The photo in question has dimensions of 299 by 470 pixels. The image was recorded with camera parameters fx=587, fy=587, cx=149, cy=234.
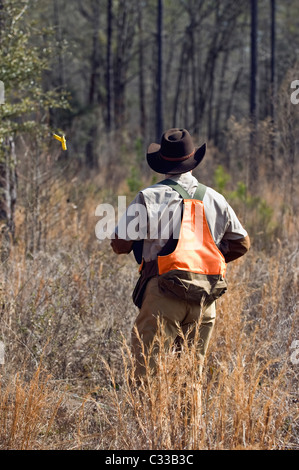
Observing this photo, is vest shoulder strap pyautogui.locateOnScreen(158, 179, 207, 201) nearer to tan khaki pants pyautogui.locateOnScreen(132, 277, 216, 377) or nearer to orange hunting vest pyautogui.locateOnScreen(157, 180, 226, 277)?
orange hunting vest pyautogui.locateOnScreen(157, 180, 226, 277)

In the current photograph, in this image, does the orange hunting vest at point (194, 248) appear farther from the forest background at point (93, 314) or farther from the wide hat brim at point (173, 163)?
the forest background at point (93, 314)

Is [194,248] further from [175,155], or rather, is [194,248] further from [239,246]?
[175,155]

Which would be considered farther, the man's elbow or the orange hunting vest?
the man's elbow

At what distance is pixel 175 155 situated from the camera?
10.9 feet

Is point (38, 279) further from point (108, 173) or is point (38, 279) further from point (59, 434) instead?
point (108, 173)

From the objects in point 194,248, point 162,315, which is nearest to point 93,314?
point 162,315

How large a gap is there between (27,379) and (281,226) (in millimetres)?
5001

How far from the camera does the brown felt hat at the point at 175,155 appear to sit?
3.32 meters

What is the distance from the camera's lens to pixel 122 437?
2.84 metres

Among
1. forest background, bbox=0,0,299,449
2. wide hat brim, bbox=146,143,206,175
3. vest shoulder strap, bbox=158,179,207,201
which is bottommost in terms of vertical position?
forest background, bbox=0,0,299,449

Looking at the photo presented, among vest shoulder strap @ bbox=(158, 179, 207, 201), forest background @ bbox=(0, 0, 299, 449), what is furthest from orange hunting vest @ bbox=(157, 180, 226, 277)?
forest background @ bbox=(0, 0, 299, 449)

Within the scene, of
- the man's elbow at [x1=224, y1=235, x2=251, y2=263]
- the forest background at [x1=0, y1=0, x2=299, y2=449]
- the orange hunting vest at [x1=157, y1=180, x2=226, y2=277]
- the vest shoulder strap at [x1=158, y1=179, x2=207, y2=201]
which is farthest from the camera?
the man's elbow at [x1=224, y1=235, x2=251, y2=263]

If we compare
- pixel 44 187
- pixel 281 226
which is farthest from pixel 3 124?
pixel 281 226

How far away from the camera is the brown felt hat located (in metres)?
3.32
